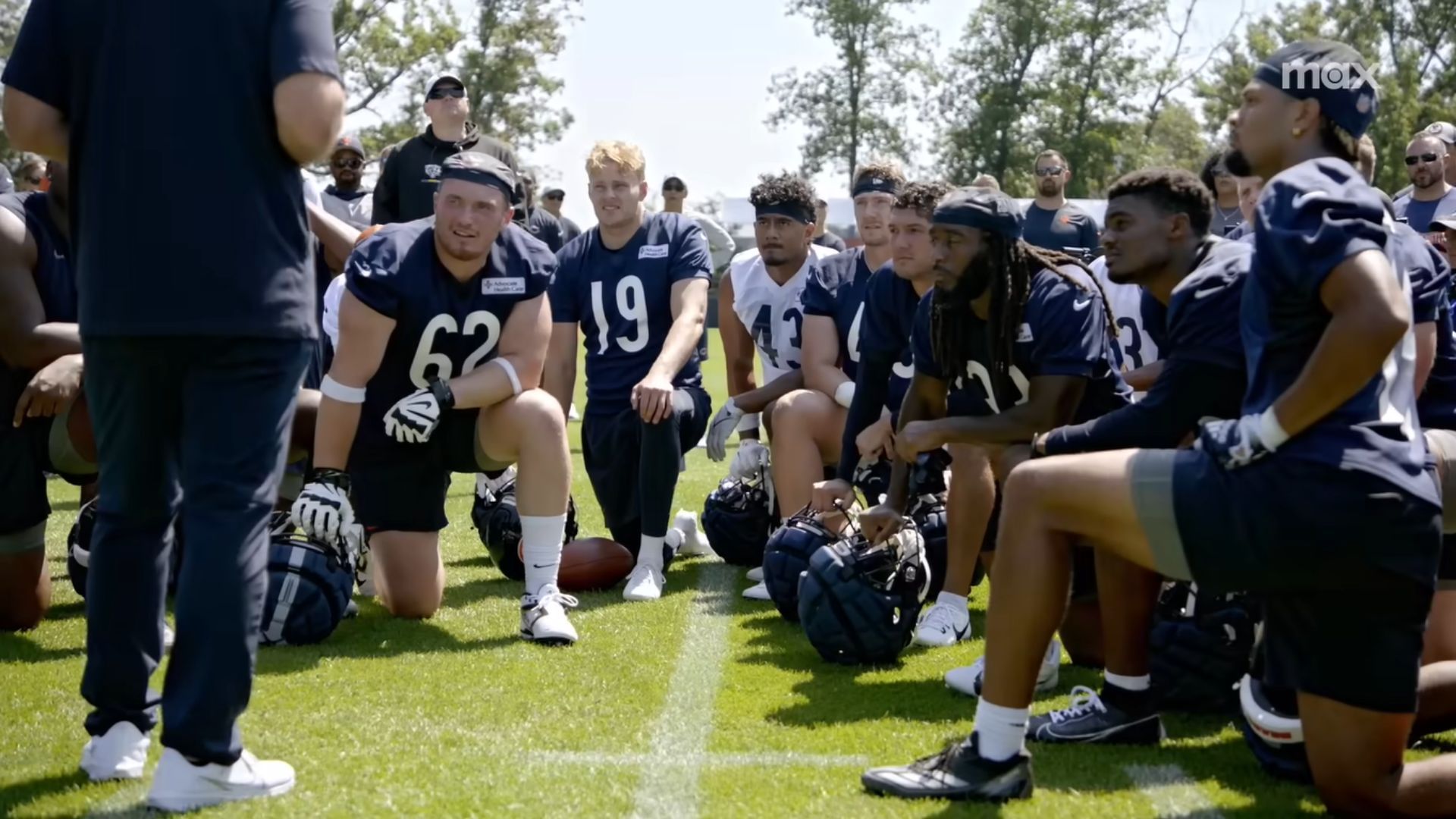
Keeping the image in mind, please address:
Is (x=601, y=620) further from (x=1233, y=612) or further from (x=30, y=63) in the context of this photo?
(x=30, y=63)

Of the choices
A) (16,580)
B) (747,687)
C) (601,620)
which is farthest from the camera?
(601,620)

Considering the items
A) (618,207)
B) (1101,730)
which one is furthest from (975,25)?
(1101,730)

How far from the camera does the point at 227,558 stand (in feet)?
11.2

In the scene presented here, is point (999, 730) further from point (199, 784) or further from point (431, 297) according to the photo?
point (431, 297)

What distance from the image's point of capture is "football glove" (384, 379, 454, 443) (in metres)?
5.52

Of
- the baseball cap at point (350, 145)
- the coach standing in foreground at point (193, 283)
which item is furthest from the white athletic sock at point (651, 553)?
the baseball cap at point (350, 145)

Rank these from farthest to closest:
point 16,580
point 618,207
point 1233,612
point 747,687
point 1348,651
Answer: point 618,207, point 16,580, point 747,687, point 1233,612, point 1348,651

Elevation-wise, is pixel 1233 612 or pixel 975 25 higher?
pixel 975 25

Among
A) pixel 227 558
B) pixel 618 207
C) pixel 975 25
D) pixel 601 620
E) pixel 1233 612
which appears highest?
pixel 975 25

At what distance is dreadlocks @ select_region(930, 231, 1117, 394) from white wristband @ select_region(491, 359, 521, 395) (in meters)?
1.63

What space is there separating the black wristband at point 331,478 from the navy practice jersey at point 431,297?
516mm

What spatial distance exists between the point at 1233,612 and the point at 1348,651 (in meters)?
1.28

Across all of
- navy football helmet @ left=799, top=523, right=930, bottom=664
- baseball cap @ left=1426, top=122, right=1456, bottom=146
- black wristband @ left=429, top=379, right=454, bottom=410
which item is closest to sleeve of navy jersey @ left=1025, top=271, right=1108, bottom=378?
navy football helmet @ left=799, top=523, right=930, bottom=664

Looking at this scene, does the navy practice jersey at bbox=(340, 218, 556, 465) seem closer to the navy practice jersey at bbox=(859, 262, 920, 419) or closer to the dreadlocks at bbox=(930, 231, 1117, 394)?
the navy practice jersey at bbox=(859, 262, 920, 419)
